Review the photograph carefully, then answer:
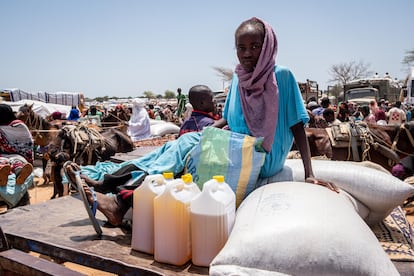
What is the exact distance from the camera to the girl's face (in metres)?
1.96

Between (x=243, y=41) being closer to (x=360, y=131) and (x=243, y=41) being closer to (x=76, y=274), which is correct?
(x=76, y=274)

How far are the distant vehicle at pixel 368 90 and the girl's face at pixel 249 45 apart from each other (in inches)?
597

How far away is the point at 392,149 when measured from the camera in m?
4.50

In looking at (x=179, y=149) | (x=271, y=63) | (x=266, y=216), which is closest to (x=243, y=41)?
(x=271, y=63)

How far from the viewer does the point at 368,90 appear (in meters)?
16.9

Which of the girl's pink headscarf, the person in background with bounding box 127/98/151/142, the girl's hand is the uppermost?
the girl's pink headscarf

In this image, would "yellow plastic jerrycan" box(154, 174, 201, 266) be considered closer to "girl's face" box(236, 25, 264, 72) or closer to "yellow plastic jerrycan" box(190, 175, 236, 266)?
"yellow plastic jerrycan" box(190, 175, 236, 266)

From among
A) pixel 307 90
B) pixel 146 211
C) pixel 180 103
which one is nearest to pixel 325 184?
pixel 146 211

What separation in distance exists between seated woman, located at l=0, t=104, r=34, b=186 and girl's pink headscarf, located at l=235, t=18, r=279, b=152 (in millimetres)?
2864

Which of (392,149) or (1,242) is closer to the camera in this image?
(1,242)

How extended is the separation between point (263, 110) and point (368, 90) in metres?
17.0

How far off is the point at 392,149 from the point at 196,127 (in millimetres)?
2722

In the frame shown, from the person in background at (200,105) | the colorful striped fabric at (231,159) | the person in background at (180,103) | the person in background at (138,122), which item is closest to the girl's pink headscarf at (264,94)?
the colorful striped fabric at (231,159)

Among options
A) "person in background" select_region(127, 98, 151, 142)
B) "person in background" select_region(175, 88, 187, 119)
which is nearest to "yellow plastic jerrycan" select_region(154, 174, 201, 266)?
"person in background" select_region(127, 98, 151, 142)
